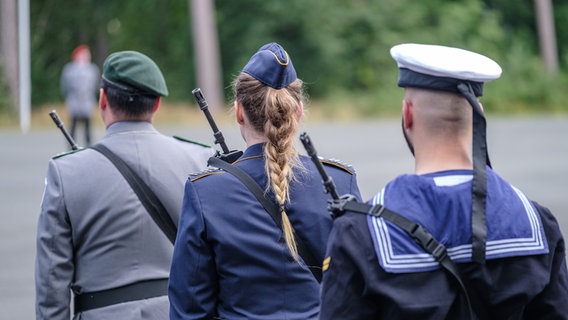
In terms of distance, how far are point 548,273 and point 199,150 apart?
2.00m

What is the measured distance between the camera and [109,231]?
3.62 metres

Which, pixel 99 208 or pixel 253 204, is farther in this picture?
pixel 99 208

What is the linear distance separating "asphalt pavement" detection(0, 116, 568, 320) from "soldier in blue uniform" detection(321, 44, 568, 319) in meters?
4.93

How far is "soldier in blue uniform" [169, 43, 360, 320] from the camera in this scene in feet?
9.20

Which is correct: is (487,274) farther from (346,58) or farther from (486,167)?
(346,58)

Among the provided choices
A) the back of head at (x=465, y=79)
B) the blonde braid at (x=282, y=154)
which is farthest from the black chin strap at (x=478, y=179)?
the blonde braid at (x=282, y=154)

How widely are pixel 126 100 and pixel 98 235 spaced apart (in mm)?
547

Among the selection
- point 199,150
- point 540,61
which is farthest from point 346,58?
point 199,150

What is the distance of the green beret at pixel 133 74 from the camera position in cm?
376

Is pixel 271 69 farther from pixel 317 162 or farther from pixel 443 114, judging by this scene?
pixel 443 114

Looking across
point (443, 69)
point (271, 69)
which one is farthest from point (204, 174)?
point (443, 69)

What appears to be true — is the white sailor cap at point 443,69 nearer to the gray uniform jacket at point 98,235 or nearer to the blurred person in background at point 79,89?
the gray uniform jacket at point 98,235

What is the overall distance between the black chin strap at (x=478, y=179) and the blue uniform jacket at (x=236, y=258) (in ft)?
2.55

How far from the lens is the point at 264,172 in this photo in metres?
2.92
